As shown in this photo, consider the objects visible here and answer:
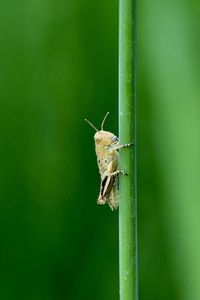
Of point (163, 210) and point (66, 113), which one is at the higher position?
point (66, 113)

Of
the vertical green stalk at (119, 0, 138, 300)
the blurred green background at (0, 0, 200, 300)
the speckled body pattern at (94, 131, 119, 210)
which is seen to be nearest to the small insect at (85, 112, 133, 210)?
the speckled body pattern at (94, 131, 119, 210)

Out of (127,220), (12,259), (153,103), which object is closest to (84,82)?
(153,103)

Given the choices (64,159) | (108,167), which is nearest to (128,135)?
(108,167)

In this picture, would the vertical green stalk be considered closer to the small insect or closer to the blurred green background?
the small insect

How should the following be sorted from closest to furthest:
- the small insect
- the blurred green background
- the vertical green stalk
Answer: the vertical green stalk, the small insect, the blurred green background

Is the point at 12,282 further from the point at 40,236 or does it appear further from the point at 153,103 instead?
the point at 153,103

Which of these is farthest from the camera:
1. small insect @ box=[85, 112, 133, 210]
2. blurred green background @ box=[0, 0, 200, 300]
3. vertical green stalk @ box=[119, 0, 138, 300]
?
blurred green background @ box=[0, 0, 200, 300]

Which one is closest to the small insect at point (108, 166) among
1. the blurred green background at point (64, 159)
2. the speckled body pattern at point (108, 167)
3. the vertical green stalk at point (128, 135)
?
the speckled body pattern at point (108, 167)

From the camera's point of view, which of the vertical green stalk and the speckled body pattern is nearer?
the vertical green stalk
